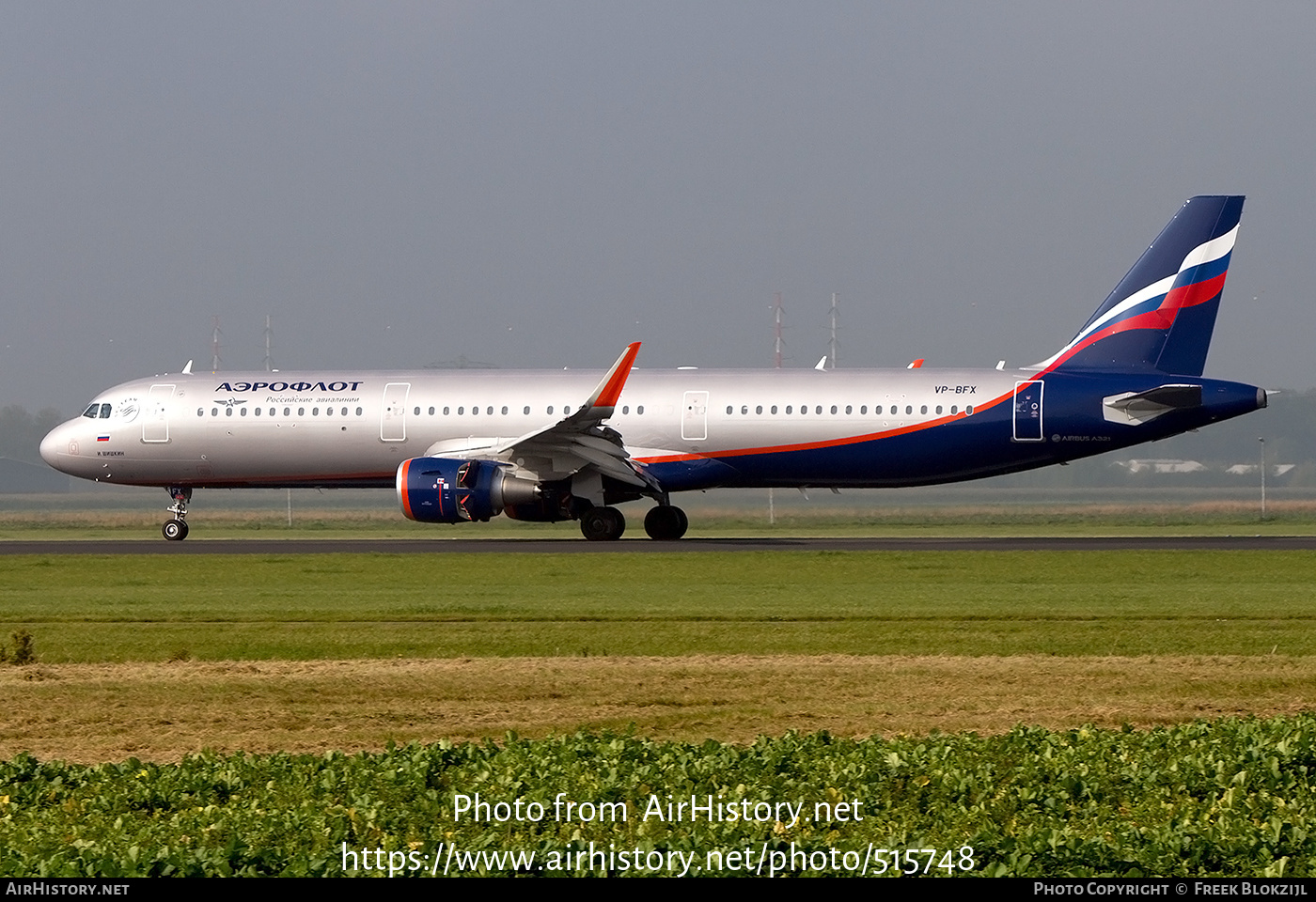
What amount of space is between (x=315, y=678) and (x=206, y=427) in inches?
980

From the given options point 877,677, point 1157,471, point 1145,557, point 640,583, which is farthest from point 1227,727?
point 1157,471

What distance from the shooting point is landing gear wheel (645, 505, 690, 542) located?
38.6 metres

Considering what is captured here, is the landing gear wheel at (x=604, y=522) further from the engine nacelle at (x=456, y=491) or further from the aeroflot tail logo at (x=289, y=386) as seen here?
the aeroflot tail logo at (x=289, y=386)

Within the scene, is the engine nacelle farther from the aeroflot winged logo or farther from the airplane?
the aeroflot winged logo

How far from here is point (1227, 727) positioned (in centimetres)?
1188

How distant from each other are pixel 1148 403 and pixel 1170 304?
2.91 meters

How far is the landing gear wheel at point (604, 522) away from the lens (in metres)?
37.2

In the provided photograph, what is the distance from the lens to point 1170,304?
37.0 metres

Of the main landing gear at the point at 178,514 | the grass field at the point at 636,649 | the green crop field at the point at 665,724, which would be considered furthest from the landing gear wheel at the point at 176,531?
the green crop field at the point at 665,724

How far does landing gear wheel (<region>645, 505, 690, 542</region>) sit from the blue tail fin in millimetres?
8884

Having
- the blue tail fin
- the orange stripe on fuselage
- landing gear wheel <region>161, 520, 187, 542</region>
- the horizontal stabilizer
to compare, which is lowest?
landing gear wheel <region>161, 520, 187, 542</region>

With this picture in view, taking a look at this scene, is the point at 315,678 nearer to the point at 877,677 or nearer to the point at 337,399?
the point at 877,677

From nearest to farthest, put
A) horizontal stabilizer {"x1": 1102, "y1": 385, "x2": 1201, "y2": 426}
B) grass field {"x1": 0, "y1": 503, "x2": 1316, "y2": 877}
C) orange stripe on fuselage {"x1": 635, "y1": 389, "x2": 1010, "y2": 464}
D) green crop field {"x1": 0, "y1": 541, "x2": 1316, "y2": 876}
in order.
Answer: green crop field {"x1": 0, "y1": 541, "x2": 1316, "y2": 876}
grass field {"x1": 0, "y1": 503, "x2": 1316, "y2": 877}
horizontal stabilizer {"x1": 1102, "y1": 385, "x2": 1201, "y2": 426}
orange stripe on fuselage {"x1": 635, "y1": 389, "x2": 1010, "y2": 464}

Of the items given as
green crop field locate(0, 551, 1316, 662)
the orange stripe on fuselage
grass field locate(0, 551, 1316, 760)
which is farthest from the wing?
grass field locate(0, 551, 1316, 760)
